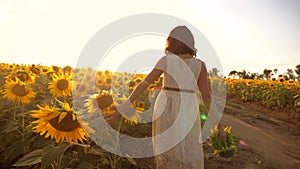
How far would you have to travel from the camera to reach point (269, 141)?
6703 mm

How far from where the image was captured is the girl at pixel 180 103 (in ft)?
9.08

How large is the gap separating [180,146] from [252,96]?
13.1m

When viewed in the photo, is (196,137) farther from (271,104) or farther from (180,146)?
(271,104)

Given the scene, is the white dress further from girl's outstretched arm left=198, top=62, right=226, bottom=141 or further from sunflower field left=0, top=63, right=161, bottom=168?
sunflower field left=0, top=63, right=161, bottom=168

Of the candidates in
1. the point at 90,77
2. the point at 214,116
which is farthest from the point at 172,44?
the point at 90,77

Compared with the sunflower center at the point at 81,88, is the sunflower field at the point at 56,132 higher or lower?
lower

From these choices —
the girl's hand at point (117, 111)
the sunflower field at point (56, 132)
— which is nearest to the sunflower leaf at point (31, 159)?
the sunflower field at point (56, 132)

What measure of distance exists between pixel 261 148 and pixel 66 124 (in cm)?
525

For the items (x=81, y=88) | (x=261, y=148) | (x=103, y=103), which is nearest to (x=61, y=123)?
(x=103, y=103)

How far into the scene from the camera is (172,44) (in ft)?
9.31

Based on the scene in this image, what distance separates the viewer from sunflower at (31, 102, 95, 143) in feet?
6.53

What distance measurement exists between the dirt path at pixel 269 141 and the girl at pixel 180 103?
248 centimetres

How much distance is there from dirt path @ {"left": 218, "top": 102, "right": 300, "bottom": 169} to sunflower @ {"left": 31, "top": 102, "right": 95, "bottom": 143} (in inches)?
144

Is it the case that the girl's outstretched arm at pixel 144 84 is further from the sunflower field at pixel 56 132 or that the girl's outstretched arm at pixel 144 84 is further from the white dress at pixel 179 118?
the sunflower field at pixel 56 132
